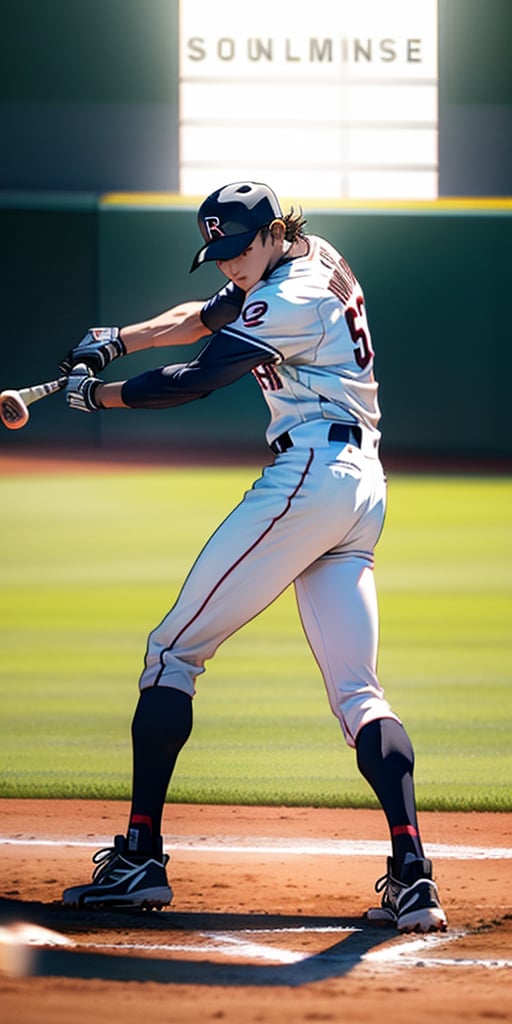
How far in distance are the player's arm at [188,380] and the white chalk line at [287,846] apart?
1.31 meters

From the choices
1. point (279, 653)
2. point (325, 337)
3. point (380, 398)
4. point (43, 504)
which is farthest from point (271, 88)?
point (325, 337)

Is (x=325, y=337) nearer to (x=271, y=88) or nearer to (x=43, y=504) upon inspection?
(x=43, y=504)

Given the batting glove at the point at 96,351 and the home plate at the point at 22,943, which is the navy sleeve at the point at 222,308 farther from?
the home plate at the point at 22,943

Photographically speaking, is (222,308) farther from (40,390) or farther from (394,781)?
(394,781)

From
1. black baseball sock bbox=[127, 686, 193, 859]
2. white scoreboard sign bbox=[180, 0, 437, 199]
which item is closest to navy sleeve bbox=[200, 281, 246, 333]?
black baseball sock bbox=[127, 686, 193, 859]

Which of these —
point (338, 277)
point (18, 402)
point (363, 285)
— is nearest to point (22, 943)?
point (18, 402)

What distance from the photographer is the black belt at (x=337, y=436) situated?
12.3ft

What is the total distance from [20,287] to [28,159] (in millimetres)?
2265

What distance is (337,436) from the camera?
3.74m

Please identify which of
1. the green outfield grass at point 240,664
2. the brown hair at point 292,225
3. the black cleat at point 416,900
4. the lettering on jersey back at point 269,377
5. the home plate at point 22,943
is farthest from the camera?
the green outfield grass at point 240,664

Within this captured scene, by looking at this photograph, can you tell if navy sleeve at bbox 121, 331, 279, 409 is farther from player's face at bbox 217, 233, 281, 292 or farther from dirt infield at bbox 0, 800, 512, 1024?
dirt infield at bbox 0, 800, 512, 1024

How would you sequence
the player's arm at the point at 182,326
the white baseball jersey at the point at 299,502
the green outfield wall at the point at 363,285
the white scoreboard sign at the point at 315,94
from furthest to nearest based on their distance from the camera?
the white scoreboard sign at the point at 315,94, the green outfield wall at the point at 363,285, the player's arm at the point at 182,326, the white baseball jersey at the point at 299,502

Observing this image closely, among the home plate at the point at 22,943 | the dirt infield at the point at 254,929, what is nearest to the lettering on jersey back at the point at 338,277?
the dirt infield at the point at 254,929

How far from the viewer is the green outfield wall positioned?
60.3 feet
